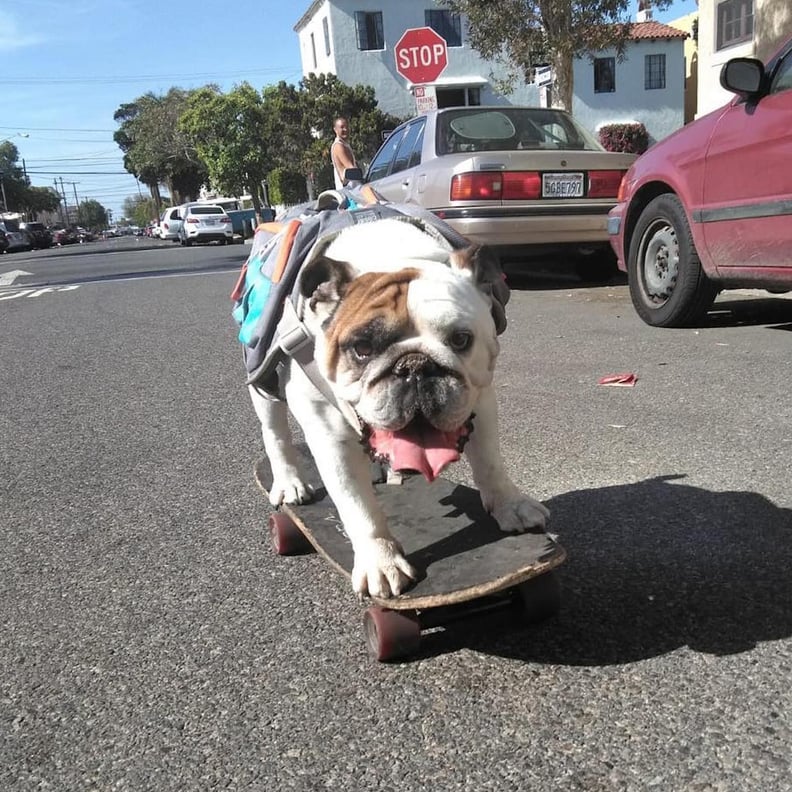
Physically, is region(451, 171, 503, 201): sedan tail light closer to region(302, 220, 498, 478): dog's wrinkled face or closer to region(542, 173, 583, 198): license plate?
region(542, 173, 583, 198): license plate

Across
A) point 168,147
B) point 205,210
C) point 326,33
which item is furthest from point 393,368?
point 168,147

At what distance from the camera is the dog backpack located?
213cm

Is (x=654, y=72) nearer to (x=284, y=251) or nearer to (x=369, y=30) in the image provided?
(x=369, y=30)

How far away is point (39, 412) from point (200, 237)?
28.7 m

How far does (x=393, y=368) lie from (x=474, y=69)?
3823 centimetres

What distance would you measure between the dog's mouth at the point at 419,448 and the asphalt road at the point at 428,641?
56 cm

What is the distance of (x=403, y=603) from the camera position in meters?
1.96

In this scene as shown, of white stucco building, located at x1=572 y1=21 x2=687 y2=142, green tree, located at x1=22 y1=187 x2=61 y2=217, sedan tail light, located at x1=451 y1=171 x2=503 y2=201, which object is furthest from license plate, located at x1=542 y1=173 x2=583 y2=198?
green tree, located at x1=22 y1=187 x2=61 y2=217

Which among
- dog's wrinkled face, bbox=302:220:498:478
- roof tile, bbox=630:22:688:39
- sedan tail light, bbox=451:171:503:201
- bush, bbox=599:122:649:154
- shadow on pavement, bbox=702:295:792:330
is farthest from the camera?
roof tile, bbox=630:22:688:39

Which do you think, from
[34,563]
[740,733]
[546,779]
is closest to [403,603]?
[546,779]

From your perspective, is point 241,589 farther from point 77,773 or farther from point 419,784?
point 419,784

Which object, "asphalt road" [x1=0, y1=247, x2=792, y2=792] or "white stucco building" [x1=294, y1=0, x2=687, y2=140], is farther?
"white stucco building" [x1=294, y1=0, x2=687, y2=140]

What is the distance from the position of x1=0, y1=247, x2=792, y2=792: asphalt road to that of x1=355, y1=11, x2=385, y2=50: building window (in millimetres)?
36494

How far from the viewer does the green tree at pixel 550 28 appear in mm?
14867
